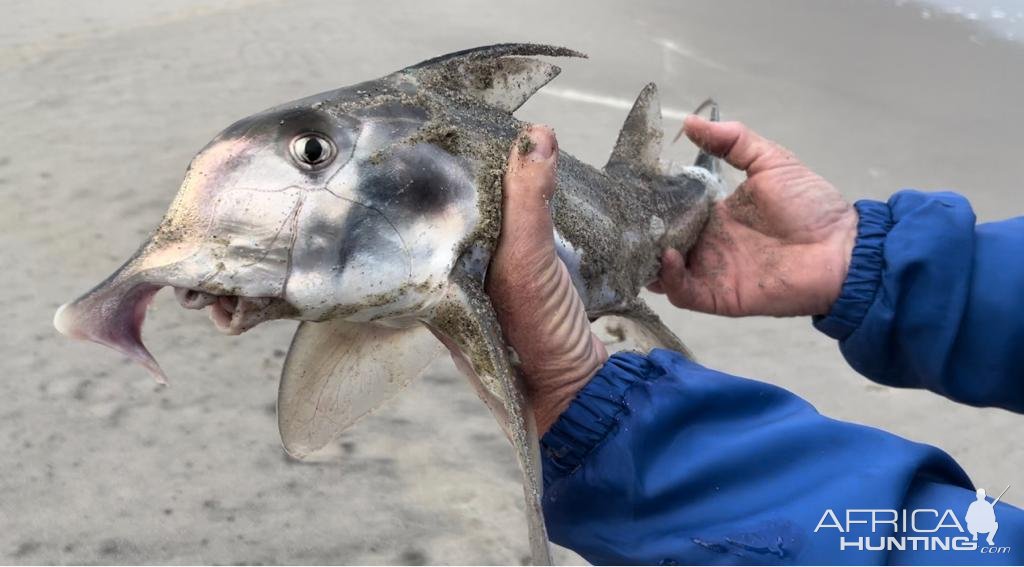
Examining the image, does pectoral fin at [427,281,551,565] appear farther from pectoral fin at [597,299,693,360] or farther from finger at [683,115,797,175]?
finger at [683,115,797,175]

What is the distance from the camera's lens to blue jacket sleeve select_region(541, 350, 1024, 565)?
1.47m

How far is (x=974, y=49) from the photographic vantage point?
6730mm

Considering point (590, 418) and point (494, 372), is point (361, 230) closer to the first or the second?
point (494, 372)

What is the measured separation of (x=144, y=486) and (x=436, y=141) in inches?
65.9

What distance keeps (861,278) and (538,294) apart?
1.08 metres

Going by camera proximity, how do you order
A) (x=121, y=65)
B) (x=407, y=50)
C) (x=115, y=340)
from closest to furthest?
(x=115, y=340)
(x=121, y=65)
(x=407, y=50)

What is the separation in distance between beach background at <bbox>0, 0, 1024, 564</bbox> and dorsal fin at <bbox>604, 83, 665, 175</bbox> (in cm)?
110

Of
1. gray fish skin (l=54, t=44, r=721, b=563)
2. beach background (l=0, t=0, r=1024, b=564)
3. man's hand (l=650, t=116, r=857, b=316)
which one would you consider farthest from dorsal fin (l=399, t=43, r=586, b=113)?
beach background (l=0, t=0, r=1024, b=564)

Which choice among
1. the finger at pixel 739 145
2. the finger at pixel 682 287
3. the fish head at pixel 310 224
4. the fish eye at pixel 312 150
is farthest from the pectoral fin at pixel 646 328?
the fish eye at pixel 312 150

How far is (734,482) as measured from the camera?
1.57 metres

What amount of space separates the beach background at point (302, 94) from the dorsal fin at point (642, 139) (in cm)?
110

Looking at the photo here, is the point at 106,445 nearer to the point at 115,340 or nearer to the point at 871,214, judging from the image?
the point at 115,340

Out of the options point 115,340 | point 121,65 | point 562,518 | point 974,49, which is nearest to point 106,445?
point 115,340
